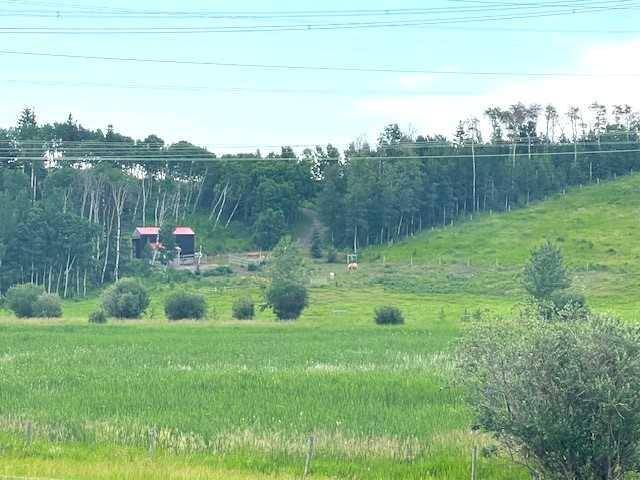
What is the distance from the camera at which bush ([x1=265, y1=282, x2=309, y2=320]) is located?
242 ft

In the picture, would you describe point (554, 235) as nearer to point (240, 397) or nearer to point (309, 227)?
point (309, 227)

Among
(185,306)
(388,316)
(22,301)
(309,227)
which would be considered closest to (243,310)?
(185,306)

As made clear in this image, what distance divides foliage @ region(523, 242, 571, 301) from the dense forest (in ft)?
171

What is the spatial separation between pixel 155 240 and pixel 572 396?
105413 mm

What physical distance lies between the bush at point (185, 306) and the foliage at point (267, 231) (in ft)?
186

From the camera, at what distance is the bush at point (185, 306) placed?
7394 centimetres

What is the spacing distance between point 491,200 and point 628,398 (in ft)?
418

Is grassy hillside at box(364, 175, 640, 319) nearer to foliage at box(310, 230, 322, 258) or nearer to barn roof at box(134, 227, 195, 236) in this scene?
foliage at box(310, 230, 322, 258)

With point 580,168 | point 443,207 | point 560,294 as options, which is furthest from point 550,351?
point 580,168

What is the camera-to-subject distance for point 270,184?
139m

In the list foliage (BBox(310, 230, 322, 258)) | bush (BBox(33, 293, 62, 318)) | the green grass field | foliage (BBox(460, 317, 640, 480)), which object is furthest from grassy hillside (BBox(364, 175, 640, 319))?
foliage (BBox(460, 317, 640, 480))

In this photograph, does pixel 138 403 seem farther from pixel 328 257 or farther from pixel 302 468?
pixel 328 257

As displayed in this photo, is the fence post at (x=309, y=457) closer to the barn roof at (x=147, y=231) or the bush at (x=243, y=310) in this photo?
the bush at (x=243, y=310)

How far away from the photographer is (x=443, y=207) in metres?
143
